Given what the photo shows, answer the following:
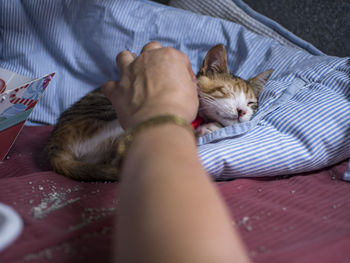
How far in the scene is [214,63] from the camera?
1.30 metres

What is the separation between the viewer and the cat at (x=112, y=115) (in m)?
1.14

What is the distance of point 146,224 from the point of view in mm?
386

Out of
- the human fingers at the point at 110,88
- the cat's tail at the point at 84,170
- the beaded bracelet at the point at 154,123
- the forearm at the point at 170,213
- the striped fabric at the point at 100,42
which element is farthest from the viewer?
the striped fabric at the point at 100,42

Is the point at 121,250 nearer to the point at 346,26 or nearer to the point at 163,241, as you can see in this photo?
the point at 163,241

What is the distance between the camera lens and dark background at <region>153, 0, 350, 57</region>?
1.49m

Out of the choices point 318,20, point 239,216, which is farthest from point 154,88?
point 318,20

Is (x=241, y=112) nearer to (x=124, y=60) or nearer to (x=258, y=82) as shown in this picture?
(x=258, y=82)

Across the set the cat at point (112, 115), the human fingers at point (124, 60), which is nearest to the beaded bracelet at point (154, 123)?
the human fingers at point (124, 60)

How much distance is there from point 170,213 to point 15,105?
77 cm

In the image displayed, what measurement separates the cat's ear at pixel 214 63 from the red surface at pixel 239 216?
0.50 meters

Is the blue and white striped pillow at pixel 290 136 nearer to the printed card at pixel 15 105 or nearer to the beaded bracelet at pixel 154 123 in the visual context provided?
the beaded bracelet at pixel 154 123

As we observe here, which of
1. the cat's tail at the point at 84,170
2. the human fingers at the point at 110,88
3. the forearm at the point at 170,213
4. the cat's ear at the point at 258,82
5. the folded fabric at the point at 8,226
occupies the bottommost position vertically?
the cat's tail at the point at 84,170

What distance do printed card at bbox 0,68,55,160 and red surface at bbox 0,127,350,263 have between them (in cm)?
9

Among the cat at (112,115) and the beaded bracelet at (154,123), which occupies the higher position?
the beaded bracelet at (154,123)
